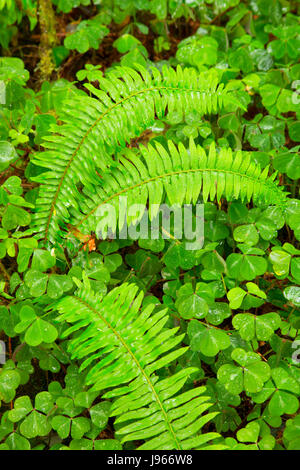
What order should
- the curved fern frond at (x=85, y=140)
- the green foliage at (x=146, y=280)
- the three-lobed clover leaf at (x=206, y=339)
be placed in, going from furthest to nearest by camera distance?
1. the curved fern frond at (x=85, y=140)
2. the three-lobed clover leaf at (x=206, y=339)
3. the green foliage at (x=146, y=280)

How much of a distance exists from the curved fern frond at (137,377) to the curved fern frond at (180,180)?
459 millimetres

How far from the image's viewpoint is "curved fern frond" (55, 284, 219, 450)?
5.30ft

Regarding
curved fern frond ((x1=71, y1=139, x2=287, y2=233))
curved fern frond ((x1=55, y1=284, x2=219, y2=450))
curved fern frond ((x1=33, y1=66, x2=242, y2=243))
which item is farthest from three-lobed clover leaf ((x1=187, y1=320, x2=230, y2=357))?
curved fern frond ((x1=33, y1=66, x2=242, y2=243))

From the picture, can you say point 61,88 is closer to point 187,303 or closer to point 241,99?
point 241,99

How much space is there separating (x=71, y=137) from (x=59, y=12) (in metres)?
2.01

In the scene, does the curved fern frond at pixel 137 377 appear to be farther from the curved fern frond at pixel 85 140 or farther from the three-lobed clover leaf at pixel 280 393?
the curved fern frond at pixel 85 140

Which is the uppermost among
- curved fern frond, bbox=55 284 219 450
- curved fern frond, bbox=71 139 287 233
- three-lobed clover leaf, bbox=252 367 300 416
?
curved fern frond, bbox=71 139 287 233

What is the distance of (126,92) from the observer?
2.16 m

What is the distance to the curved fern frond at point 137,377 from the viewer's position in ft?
5.30

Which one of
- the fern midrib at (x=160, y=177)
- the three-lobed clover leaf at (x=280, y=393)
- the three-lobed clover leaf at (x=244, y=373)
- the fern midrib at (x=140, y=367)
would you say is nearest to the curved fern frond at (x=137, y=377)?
the fern midrib at (x=140, y=367)

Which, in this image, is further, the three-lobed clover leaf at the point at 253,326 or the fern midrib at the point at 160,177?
the fern midrib at the point at 160,177

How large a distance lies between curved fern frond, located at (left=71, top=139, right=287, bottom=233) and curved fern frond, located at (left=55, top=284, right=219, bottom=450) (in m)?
0.46

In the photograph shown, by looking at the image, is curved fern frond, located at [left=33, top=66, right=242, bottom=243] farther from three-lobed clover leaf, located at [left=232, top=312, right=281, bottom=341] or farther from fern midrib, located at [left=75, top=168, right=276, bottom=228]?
three-lobed clover leaf, located at [left=232, top=312, right=281, bottom=341]
